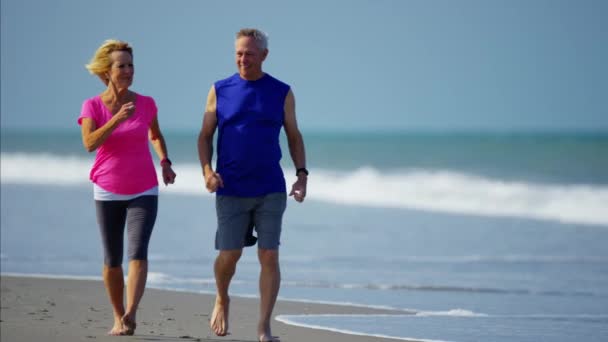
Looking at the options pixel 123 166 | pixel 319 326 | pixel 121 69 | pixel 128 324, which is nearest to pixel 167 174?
pixel 123 166

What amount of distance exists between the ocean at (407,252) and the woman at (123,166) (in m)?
1.45

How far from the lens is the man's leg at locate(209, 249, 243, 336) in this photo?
19.5ft

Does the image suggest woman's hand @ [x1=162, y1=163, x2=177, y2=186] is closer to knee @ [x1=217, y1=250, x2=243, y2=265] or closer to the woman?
the woman

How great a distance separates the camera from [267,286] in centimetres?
590

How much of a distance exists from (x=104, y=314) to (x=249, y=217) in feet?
5.53

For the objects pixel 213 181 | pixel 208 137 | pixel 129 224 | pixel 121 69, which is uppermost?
pixel 121 69

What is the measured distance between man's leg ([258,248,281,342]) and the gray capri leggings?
2.08 ft

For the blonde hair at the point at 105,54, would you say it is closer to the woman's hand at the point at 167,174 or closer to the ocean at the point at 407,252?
the woman's hand at the point at 167,174

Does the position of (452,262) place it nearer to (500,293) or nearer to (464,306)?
(500,293)

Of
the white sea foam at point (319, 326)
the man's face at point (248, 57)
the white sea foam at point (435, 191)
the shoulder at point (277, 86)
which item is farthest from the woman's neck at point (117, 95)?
the white sea foam at point (435, 191)

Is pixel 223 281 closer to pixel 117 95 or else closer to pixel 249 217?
pixel 249 217

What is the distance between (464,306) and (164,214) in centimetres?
909

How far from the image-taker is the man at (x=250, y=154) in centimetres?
582

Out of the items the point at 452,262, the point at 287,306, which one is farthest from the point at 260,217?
the point at 452,262
